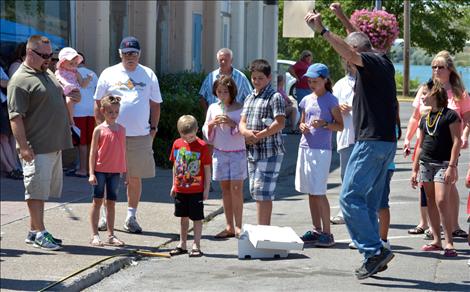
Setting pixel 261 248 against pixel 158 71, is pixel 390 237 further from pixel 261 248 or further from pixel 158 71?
pixel 158 71

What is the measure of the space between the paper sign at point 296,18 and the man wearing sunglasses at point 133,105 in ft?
13.6

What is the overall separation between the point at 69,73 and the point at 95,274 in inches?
147

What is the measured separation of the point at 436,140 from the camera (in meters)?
9.75

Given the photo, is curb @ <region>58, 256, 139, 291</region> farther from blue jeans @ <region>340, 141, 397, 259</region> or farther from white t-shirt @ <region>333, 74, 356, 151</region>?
white t-shirt @ <region>333, 74, 356, 151</region>

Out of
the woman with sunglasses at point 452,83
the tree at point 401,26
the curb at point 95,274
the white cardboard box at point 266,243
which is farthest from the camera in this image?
the tree at point 401,26

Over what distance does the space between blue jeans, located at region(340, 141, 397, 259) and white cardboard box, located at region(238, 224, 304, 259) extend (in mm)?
1016

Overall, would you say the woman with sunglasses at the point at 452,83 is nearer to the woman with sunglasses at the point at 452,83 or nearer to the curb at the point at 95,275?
the woman with sunglasses at the point at 452,83

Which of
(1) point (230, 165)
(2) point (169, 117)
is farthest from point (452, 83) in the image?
(2) point (169, 117)

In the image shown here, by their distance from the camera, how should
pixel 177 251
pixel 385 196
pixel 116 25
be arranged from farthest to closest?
pixel 116 25
pixel 177 251
pixel 385 196

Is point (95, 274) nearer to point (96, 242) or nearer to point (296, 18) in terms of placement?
point (96, 242)

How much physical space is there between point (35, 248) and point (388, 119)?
138 inches

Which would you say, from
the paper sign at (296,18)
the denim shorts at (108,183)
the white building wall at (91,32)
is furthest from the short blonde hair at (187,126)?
the white building wall at (91,32)

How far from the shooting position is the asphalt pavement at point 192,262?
8445 millimetres

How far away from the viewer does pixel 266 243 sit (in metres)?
9.41
